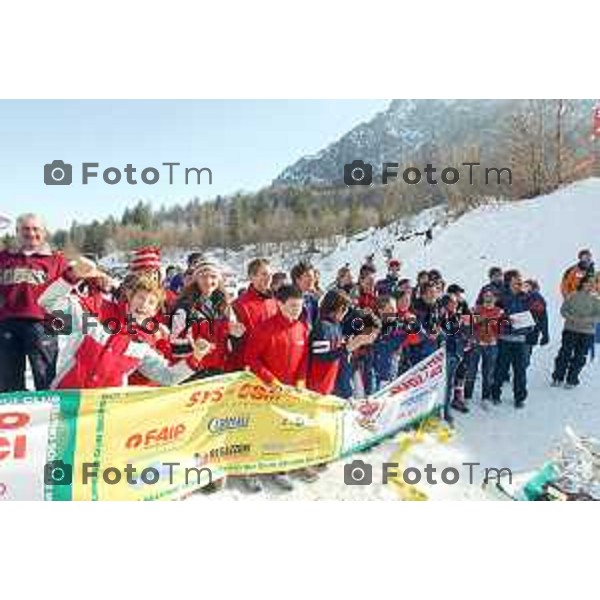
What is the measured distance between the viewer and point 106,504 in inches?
171

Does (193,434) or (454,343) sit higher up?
(454,343)

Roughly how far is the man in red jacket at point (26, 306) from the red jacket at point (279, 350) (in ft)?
3.07

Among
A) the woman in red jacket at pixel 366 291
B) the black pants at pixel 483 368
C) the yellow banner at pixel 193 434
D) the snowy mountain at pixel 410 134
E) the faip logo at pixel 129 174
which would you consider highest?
the snowy mountain at pixel 410 134

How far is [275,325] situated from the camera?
4.54 meters

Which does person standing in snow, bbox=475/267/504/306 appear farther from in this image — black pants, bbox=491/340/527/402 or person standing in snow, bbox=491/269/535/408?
black pants, bbox=491/340/527/402

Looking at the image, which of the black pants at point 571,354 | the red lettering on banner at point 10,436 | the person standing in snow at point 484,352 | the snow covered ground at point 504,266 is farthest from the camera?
the person standing in snow at point 484,352

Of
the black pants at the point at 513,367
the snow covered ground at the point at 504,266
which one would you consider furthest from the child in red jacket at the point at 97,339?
the black pants at the point at 513,367

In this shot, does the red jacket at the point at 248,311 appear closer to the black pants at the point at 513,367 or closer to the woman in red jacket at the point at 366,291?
the woman in red jacket at the point at 366,291

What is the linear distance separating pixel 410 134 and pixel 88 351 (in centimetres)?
180

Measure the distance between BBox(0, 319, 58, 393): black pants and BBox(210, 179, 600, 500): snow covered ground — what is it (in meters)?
1.05

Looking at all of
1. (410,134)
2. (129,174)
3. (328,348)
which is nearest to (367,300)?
(328,348)

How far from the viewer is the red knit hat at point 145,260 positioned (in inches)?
172

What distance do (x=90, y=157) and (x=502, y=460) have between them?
8.05 feet

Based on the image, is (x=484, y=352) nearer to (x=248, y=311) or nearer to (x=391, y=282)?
(x=391, y=282)
